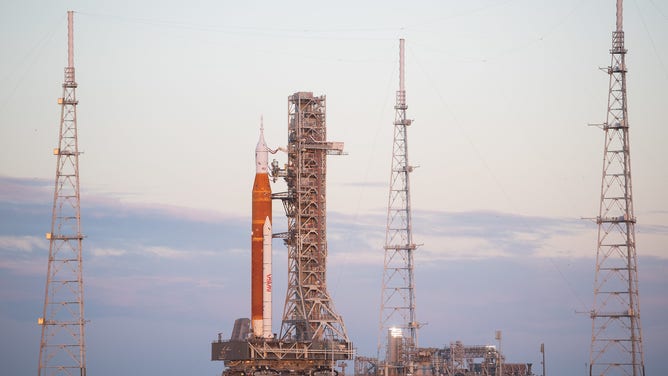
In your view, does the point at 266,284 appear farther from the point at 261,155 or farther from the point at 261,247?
the point at 261,155

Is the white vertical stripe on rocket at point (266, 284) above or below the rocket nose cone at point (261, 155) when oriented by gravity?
below

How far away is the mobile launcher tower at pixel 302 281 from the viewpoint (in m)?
132

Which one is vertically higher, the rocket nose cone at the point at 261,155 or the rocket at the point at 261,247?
the rocket nose cone at the point at 261,155

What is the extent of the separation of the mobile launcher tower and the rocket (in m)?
0.19

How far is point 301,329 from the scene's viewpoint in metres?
135

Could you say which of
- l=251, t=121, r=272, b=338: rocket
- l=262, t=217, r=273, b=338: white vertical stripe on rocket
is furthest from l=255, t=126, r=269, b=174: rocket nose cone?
l=262, t=217, r=273, b=338: white vertical stripe on rocket

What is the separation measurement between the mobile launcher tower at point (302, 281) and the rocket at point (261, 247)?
0.19 meters

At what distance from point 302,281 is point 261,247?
5.09m

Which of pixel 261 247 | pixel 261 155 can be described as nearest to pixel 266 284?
pixel 261 247

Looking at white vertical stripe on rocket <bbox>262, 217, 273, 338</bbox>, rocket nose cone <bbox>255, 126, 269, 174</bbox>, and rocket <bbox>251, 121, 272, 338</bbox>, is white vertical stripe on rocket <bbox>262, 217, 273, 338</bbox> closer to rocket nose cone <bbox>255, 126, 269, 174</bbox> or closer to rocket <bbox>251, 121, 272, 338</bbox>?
rocket <bbox>251, 121, 272, 338</bbox>

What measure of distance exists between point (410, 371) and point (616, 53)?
120 ft

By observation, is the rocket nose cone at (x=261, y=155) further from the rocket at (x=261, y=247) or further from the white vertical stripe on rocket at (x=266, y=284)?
the white vertical stripe on rocket at (x=266, y=284)

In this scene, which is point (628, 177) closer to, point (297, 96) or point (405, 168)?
point (405, 168)

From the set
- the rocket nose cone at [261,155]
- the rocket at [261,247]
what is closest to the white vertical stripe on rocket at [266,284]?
the rocket at [261,247]
